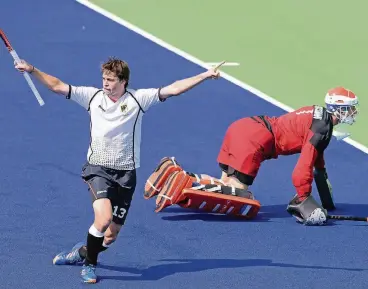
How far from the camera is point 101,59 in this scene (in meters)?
17.0

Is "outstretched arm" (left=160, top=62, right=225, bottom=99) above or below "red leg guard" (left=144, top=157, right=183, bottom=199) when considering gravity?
above

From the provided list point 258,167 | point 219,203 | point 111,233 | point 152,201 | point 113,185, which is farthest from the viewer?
point 152,201

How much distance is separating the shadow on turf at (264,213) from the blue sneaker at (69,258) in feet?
5.46

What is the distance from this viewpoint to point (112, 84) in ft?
33.8

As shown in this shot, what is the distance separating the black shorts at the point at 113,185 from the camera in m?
10.4

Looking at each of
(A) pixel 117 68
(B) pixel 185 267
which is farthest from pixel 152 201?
(A) pixel 117 68

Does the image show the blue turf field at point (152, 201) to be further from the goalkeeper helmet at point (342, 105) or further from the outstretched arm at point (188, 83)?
the outstretched arm at point (188, 83)

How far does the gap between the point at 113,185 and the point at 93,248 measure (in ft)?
2.12

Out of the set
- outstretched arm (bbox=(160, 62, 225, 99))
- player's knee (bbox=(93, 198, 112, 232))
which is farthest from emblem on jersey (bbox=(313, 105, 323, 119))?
player's knee (bbox=(93, 198, 112, 232))

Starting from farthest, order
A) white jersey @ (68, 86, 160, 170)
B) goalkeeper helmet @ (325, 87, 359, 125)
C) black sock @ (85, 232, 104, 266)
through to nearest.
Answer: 1. goalkeeper helmet @ (325, 87, 359, 125)
2. white jersey @ (68, 86, 160, 170)
3. black sock @ (85, 232, 104, 266)

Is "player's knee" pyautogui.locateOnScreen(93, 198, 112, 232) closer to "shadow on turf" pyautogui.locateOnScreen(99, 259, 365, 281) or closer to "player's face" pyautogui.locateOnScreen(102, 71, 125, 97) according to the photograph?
"shadow on turf" pyautogui.locateOnScreen(99, 259, 365, 281)

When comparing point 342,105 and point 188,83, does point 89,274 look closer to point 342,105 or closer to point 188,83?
point 188,83

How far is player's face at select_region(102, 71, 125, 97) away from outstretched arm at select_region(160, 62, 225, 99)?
42 cm

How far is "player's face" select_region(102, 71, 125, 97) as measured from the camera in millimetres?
10266
